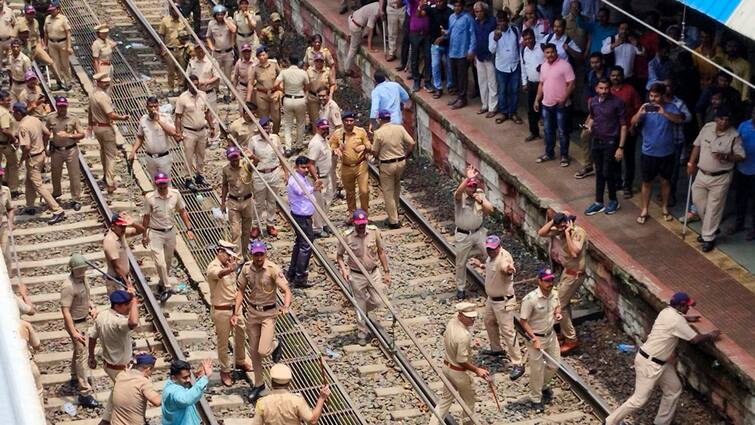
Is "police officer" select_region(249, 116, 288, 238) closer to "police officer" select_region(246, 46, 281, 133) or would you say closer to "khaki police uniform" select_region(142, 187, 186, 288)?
"khaki police uniform" select_region(142, 187, 186, 288)

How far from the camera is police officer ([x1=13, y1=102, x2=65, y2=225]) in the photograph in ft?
63.9

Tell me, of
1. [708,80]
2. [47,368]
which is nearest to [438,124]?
[708,80]

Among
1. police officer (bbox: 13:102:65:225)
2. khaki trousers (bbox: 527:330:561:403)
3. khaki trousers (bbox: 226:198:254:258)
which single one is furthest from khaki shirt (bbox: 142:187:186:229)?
khaki trousers (bbox: 527:330:561:403)

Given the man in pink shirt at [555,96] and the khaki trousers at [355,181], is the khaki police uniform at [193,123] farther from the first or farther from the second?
the man in pink shirt at [555,96]

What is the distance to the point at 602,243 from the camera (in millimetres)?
17828

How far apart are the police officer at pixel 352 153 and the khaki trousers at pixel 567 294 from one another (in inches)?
151

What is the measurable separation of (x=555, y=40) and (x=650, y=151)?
2899 mm

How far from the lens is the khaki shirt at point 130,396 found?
1384cm

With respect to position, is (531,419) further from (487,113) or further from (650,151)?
(487,113)

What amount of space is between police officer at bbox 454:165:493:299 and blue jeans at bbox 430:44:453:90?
471 centimetres

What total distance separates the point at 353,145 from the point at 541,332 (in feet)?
15.9

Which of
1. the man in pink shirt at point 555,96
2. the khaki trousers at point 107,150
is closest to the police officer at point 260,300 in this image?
the khaki trousers at point 107,150

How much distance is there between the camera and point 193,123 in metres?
20.6

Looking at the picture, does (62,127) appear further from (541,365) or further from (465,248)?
(541,365)
